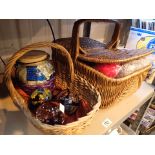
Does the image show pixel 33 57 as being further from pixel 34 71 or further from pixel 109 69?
pixel 109 69

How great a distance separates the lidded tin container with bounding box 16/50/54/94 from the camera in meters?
0.52

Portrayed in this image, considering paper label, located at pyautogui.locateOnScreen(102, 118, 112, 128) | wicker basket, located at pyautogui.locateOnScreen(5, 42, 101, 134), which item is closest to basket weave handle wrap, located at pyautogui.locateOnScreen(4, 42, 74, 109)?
wicker basket, located at pyautogui.locateOnScreen(5, 42, 101, 134)

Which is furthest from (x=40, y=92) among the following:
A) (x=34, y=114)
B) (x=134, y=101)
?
(x=134, y=101)

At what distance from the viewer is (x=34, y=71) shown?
52 cm

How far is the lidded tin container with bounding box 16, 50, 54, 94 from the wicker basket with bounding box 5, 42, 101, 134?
4 centimetres

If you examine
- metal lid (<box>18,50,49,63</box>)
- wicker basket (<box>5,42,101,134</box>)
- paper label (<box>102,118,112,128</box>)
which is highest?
metal lid (<box>18,50,49,63</box>)

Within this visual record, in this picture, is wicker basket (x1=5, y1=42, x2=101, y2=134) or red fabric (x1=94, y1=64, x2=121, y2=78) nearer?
wicker basket (x1=5, y1=42, x2=101, y2=134)

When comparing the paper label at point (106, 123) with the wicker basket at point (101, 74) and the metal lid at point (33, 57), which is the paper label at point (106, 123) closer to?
the wicker basket at point (101, 74)

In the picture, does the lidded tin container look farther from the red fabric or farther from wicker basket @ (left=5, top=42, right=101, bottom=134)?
the red fabric

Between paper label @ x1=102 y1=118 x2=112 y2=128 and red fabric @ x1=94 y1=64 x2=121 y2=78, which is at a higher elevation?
red fabric @ x1=94 y1=64 x2=121 y2=78

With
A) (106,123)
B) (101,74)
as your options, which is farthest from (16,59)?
(106,123)

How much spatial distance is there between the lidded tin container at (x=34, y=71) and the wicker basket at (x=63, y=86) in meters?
0.04

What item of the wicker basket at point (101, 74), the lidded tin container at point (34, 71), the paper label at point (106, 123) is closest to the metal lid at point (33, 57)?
the lidded tin container at point (34, 71)
